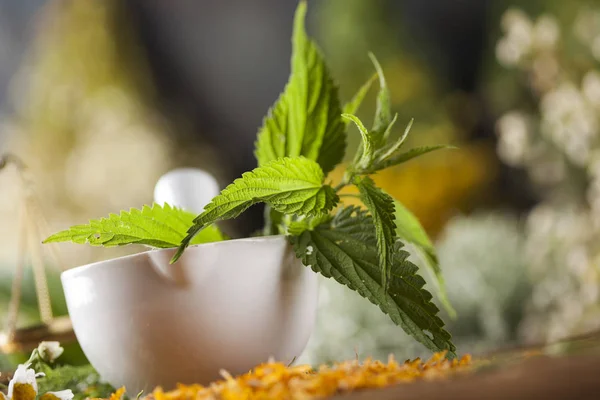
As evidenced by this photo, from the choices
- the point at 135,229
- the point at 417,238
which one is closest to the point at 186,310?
the point at 135,229

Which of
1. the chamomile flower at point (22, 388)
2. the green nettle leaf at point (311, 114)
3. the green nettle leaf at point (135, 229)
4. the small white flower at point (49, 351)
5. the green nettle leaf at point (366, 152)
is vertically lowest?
the chamomile flower at point (22, 388)

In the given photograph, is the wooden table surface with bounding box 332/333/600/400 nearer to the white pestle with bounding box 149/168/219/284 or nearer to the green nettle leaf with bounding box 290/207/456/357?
the green nettle leaf with bounding box 290/207/456/357

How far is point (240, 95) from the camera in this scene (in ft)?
8.84

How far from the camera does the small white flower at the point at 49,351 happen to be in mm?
405

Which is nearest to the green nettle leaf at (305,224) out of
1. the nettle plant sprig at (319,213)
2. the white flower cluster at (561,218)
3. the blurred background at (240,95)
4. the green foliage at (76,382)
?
the nettle plant sprig at (319,213)

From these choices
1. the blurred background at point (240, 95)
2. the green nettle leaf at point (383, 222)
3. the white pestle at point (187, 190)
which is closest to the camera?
the green nettle leaf at point (383, 222)

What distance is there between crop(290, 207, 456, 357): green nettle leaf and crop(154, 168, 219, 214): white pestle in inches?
4.2

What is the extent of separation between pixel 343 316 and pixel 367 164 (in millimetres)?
786

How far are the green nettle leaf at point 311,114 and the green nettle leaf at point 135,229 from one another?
0.27ft

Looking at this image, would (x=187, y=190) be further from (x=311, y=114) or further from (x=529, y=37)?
(x=529, y=37)

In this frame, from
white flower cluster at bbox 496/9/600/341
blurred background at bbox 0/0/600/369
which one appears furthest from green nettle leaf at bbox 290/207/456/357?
blurred background at bbox 0/0/600/369

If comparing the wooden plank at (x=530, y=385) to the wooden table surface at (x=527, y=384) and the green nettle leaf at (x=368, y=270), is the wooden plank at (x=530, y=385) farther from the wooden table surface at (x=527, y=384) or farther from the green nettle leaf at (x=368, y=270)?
the green nettle leaf at (x=368, y=270)

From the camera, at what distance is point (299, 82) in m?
0.42

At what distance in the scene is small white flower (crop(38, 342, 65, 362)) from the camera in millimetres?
405
